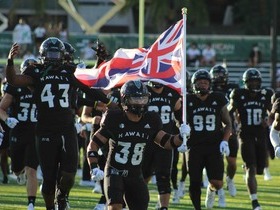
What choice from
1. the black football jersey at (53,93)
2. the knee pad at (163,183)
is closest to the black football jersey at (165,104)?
the knee pad at (163,183)

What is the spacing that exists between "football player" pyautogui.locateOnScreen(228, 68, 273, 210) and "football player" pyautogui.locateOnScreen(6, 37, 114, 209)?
12.1ft

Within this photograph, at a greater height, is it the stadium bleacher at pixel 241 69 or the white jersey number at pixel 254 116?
the stadium bleacher at pixel 241 69

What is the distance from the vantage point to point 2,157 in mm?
17906

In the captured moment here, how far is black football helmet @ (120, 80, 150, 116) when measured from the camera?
10.4 meters

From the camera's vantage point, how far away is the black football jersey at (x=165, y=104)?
13.6 m

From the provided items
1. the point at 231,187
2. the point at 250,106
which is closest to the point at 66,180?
the point at 250,106

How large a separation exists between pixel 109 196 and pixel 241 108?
5.21m

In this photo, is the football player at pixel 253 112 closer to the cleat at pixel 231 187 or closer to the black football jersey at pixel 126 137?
→ the cleat at pixel 231 187

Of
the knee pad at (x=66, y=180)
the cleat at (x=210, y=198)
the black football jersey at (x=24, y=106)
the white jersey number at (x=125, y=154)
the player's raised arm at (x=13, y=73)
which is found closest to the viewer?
the white jersey number at (x=125, y=154)

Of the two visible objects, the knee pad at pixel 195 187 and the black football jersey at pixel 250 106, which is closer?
the knee pad at pixel 195 187

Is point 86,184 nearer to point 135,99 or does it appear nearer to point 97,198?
point 97,198

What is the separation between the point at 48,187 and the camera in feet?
39.1

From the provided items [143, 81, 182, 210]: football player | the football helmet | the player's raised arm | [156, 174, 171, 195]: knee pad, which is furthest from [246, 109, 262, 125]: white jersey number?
the player's raised arm

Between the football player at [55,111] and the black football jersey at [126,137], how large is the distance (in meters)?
1.35
